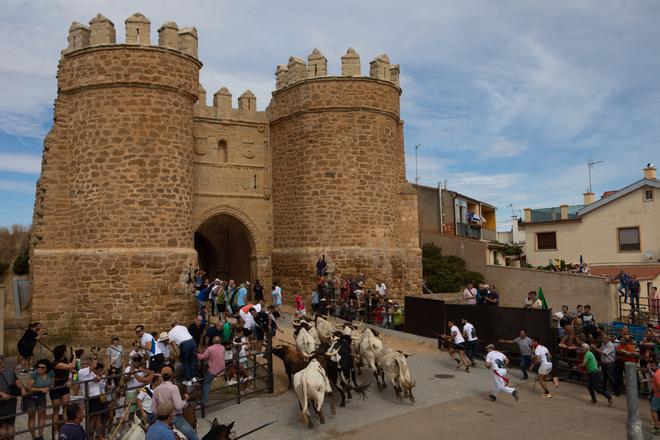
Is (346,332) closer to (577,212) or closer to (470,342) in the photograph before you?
(470,342)

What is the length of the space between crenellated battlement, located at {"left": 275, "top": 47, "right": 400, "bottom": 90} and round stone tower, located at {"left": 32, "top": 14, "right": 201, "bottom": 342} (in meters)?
5.04

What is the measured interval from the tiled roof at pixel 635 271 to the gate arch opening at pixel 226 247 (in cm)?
1592

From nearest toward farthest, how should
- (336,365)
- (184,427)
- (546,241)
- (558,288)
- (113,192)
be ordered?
(184,427) < (336,365) < (113,192) < (558,288) < (546,241)

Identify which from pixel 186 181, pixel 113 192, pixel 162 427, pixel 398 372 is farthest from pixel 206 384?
pixel 186 181

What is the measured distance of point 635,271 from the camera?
24188mm

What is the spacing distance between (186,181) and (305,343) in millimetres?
8982

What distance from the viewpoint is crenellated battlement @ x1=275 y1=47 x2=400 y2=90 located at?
805 inches

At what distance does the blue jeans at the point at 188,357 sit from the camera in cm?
1016

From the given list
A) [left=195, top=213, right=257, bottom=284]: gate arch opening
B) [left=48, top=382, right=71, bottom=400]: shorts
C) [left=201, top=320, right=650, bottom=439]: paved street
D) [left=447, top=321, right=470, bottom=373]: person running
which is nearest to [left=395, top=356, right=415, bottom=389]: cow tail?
[left=201, top=320, right=650, bottom=439]: paved street

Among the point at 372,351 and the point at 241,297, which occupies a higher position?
the point at 241,297

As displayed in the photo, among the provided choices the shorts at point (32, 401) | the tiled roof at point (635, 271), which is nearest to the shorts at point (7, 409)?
the shorts at point (32, 401)

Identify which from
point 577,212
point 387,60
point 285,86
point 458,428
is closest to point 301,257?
point 285,86

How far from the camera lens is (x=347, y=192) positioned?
20.0 meters

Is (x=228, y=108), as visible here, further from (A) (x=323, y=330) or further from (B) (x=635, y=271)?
(B) (x=635, y=271)
